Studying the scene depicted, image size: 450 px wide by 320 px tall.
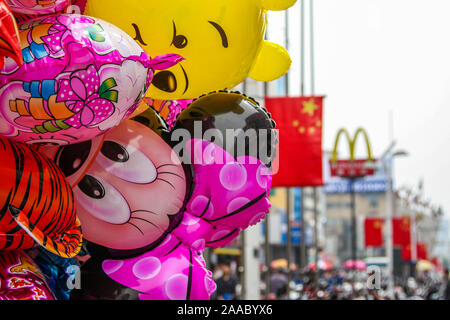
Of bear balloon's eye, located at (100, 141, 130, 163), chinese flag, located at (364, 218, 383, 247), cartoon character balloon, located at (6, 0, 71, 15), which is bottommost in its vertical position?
chinese flag, located at (364, 218, 383, 247)

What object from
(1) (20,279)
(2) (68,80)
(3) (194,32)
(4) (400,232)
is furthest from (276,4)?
(4) (400,232)

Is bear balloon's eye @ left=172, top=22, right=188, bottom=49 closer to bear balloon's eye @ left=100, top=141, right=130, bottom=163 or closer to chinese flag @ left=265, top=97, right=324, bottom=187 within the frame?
bear balloon's eye @ left=100, top=141, right=130, bottom=163

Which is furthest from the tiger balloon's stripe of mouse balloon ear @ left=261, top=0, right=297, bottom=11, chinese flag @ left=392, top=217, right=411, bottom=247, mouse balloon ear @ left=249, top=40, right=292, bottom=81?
chinese flag @ left=392, top=217, right=411, bottom=247

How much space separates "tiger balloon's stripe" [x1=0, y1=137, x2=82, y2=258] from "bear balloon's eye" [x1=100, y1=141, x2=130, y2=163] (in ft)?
0.82

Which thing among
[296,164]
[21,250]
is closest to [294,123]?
[296,164]

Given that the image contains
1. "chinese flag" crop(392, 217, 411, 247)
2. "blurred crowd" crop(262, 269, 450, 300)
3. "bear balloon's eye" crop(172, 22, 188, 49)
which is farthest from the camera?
"chinese flag" crop(392, 217, 411, 247)

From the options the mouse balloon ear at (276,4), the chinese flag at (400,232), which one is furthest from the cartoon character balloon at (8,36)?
the chinese flag at (400,232)

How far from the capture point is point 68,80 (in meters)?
1.98

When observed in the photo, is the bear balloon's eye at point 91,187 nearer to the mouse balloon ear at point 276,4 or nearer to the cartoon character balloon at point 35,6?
the cartoon character balloon at point 35,6

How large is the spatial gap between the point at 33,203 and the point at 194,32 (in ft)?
3.10

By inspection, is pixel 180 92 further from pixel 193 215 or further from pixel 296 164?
pixel 296 164

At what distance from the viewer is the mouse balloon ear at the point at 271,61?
2988 mm

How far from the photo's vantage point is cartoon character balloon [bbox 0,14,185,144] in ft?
6.39

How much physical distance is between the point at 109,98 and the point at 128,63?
0.44ft
